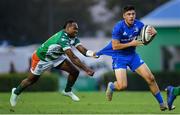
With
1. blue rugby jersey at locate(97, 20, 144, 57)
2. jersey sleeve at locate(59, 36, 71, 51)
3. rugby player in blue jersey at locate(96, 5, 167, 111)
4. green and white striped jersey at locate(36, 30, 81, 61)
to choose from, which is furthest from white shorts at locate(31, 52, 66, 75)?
blue rugby jersey at locate(97, 20, 144, 57)

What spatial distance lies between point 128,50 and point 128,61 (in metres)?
0.26

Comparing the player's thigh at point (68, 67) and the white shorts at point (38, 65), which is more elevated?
the white shorts at point (38, 65)

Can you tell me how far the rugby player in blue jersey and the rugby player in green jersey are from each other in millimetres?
828

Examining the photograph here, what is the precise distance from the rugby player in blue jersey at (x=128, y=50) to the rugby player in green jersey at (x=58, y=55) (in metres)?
0.83

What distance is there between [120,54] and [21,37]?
55428 mm

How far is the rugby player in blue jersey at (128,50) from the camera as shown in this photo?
17453 mm

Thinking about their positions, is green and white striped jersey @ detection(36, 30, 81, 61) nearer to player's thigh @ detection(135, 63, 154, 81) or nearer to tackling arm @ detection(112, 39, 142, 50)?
tackling arm @ detection(112, 39, 142, 50)

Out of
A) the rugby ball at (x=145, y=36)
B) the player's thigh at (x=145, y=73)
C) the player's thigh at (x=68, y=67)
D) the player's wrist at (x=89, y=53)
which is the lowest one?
the player's thigh at (x=68, y=67)

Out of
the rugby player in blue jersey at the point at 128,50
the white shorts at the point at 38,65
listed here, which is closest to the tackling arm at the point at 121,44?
the rugby player in blue jersey at the point at 128,50

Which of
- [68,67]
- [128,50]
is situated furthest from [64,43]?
[128,50]

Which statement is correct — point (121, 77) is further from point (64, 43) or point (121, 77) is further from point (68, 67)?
point (68, 67)

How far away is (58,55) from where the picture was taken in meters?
19.6

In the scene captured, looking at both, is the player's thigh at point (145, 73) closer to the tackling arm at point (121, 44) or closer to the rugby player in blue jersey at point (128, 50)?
the rugby player in blue jersey at point (128, 50)

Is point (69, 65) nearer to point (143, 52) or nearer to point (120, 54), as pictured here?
point (120, 54)
